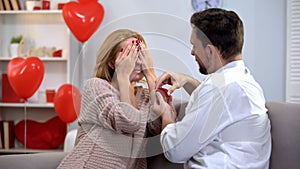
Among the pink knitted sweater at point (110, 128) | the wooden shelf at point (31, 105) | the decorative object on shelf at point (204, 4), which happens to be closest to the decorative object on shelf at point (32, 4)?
the wooden shelf at point (31, 105)

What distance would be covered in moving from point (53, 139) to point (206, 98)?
2.74 metres

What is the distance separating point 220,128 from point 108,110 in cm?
40

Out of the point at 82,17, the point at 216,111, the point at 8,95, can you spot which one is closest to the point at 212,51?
the point at 216,111

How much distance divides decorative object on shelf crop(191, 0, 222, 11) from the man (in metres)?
2.28

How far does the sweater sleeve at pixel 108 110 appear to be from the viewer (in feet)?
5.42

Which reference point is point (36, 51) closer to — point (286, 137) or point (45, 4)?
point (45, 4)

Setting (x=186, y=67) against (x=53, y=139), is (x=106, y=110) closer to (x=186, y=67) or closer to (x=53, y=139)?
(x=186, y=67)

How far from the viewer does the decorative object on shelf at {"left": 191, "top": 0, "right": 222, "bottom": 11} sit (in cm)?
391

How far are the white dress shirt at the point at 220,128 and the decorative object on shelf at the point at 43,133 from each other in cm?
262

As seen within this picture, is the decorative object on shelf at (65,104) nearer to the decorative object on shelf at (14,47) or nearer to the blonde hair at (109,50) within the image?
the decorative object on shelf at (14,47)

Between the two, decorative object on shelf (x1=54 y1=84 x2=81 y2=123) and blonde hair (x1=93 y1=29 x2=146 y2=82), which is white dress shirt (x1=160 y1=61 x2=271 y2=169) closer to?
blonde hair (x1=93 y1=29 x2=146 y2=82)

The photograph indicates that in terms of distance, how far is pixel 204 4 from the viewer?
3.94 metres

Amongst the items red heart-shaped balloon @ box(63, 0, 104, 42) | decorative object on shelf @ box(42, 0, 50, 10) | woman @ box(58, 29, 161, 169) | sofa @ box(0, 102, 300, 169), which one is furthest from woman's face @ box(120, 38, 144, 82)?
decorative object on shelf @ box(42, 0, 50, 10)

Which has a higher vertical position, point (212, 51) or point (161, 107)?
point (212, 51)
